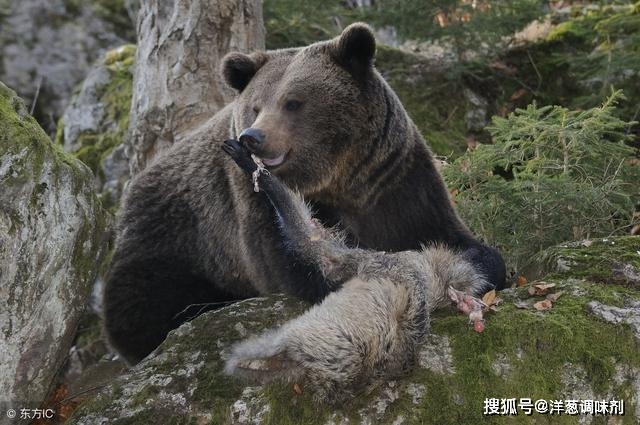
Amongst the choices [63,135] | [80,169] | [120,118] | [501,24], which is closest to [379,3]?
[501,24]

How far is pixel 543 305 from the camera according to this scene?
12.4ft

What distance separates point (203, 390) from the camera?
360cm

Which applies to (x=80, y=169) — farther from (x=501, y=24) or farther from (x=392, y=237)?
(x=501, y=24)

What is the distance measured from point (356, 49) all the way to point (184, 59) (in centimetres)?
256

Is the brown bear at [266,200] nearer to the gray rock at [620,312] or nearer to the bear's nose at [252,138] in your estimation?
the bear's nose at [252,138]

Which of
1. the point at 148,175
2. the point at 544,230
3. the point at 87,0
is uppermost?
the point at 87,0

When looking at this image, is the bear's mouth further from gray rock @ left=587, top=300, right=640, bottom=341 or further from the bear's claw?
gray rock @ left=587, top=300, right=640, bottom=341

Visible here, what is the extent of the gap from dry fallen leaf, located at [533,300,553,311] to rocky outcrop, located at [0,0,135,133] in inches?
343

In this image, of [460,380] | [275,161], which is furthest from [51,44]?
[460,380]

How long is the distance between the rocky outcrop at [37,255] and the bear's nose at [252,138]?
1004mm

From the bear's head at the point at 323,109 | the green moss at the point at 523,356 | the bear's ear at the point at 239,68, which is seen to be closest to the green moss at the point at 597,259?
the green moss at the point at 523,356

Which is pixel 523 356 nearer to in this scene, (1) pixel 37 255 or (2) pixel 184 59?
(1) pixel 37 255

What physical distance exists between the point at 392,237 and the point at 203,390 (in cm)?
176

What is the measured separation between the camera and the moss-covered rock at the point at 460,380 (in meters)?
3.38
